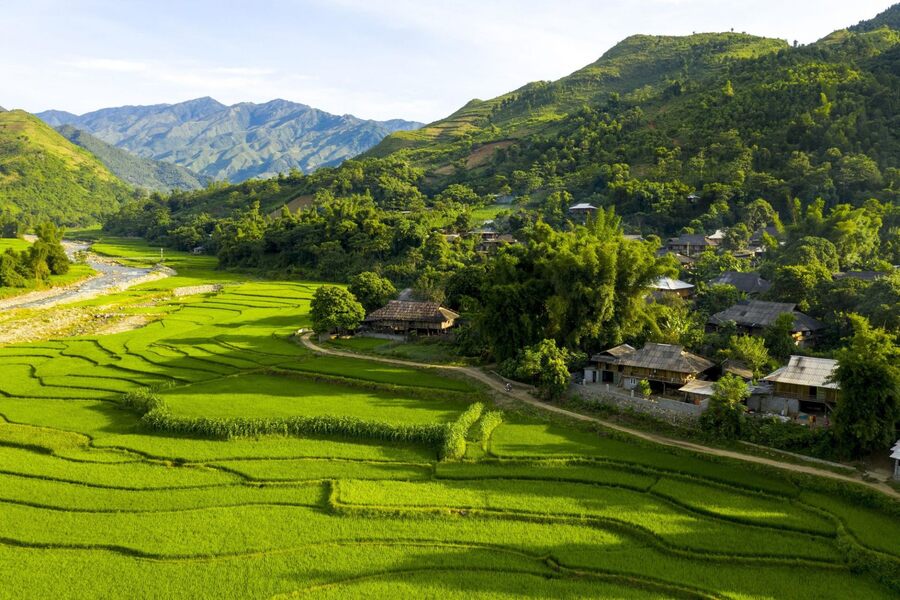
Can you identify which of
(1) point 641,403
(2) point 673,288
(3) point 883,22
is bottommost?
(1) point 641,403

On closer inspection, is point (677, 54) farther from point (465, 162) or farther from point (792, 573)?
point (792, 573)

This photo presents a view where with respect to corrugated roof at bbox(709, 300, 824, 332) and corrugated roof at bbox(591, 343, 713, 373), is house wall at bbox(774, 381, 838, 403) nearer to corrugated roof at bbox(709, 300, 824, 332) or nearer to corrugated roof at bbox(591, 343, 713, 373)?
corrugated roof at bbox(591, 343, 713, 373)

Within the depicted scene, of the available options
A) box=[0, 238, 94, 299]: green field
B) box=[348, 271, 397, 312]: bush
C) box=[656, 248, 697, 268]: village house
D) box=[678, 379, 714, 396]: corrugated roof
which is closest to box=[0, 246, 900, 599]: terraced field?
box=[678, 379, 714, 396]: corrugated roof

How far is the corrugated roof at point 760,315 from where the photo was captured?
4662 cm

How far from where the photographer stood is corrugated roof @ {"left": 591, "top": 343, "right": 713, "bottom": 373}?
39.6m

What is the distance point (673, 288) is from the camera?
61.3 meters

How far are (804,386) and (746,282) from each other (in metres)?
27.7

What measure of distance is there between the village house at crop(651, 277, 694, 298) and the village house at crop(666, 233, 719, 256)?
1983cm

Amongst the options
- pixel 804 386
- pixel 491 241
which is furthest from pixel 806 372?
pixel 491 241

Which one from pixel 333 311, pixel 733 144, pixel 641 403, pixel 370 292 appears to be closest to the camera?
pixel 641 403

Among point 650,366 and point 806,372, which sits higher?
point 806,372

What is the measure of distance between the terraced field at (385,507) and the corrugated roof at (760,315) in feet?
65.2

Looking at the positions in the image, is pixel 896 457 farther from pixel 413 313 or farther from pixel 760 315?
pixel 413 313

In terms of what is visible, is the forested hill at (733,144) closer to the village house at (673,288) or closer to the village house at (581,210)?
the village house at (581,210)
